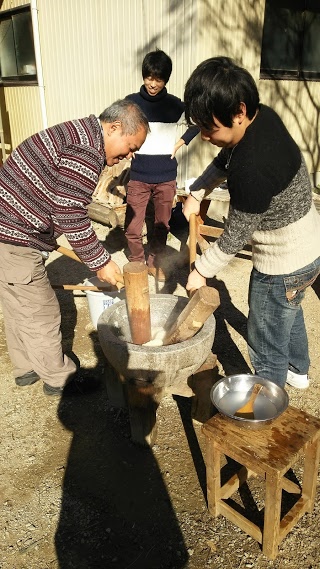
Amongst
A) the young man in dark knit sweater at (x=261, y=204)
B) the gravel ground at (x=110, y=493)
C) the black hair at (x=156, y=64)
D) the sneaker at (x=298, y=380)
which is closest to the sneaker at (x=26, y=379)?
the gravel ground at (x=110, y=493)

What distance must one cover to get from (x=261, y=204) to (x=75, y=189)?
1098 millimetres

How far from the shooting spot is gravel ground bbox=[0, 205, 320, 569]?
2316 millimetres

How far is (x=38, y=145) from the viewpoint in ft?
9.09

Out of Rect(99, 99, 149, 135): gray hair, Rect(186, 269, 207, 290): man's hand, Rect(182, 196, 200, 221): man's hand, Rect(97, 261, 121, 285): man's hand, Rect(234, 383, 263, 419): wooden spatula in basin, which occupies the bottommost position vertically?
Rect(234, 383, 263, 419): wooden spatula in basin

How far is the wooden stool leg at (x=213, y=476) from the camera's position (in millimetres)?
2309

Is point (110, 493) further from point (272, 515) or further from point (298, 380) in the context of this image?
point (298, 380)

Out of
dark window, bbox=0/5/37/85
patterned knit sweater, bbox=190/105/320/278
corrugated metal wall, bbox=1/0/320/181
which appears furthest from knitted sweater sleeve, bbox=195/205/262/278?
dark window, bbox=0/5/37/85

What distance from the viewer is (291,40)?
25.8 feet

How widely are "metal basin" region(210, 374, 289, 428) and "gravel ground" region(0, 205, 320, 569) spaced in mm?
613

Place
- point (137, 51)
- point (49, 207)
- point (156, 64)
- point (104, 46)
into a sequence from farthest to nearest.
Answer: point (104, 46) → point (137, 51) → point (156, 64) → point (49, 207)

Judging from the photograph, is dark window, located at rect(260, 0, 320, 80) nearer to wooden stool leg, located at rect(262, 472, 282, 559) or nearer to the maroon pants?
the maroon pants

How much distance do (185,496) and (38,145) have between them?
223cm

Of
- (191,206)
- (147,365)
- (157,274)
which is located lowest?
(157,274)

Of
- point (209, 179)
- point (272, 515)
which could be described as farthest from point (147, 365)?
point (209, 179)
